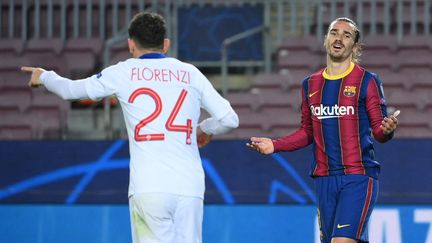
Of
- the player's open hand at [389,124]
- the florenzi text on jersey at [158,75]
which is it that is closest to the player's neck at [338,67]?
the player's open hand at [389,124]

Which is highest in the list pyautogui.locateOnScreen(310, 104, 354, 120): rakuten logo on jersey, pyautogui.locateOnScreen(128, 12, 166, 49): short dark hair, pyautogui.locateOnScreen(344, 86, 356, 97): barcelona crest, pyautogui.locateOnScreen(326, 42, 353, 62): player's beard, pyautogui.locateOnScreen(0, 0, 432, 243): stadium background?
pyautogui.locateOnScreen(128, 12, 166, 49): short dark hair

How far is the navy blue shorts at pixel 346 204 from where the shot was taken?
16.8 feet

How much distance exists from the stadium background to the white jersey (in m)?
2.69

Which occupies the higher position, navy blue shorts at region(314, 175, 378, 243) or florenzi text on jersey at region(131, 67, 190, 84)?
florenzi text on jersey at region(131, 67, 190, 84)

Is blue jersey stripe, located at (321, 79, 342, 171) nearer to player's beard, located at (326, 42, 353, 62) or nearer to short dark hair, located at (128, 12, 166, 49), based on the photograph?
player's beard, located at (326, 42, 353, 62)

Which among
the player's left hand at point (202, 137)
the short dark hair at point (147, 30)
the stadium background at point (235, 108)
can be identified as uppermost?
the short dark hair at point (147, 30)

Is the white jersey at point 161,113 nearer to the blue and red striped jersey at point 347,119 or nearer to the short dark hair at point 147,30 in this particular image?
the short dark hair at point 147,30

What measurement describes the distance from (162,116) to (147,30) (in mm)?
404

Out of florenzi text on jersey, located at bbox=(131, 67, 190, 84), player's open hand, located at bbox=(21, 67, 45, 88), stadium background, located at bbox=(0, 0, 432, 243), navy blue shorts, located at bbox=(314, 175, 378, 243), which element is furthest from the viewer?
stadium background, located at bbox=(0, 0, 432, 243)

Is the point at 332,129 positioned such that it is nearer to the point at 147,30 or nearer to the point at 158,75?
the point at 158,75

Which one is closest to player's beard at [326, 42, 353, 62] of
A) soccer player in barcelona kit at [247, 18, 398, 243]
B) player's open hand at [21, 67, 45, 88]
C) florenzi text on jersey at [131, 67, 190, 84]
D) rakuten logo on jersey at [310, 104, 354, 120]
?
Result: soccer player in barcelona kit at [247, 18, 398, 243]

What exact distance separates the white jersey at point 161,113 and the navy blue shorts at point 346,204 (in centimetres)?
85

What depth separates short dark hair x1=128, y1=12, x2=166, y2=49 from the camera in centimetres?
463

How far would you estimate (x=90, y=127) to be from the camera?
34.9 feet
